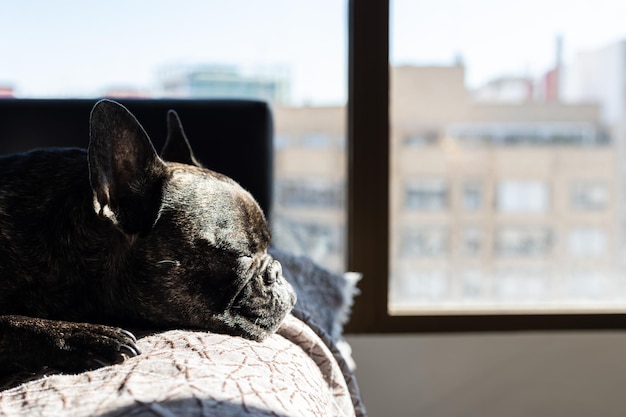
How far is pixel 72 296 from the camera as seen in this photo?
1193 millimetres

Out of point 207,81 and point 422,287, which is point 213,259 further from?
point 422,287

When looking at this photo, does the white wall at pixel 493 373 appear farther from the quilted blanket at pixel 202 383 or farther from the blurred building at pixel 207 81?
the quilted blanket at pixel 202 383

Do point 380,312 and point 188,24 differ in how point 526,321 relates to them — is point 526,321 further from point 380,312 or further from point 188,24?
point 188,24

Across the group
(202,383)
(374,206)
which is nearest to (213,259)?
(202,383)

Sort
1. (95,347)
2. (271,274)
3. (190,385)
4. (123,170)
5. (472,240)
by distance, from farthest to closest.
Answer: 1. (472,240)
2. (271,274)
3. (123,170)
4. (95,347)
5. (190,385)

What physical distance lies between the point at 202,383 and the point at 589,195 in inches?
79.3

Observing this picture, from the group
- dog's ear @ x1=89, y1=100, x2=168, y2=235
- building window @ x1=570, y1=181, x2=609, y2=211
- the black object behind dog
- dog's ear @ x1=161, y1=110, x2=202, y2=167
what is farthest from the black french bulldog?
building window @ x1=570, y1=181, x2=609, y2=211

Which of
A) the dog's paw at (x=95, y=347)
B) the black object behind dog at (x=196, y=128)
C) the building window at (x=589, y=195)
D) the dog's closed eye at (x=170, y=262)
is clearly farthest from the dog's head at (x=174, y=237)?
the building window at (x=589, y=195)

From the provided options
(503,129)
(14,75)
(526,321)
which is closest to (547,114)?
(503,129)

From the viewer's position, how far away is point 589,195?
2.56 meters

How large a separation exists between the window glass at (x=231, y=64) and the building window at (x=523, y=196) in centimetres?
59

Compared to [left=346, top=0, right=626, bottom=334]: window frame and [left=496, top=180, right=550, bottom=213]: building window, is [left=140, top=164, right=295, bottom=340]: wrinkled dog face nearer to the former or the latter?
[left=346, top=0, right=626, bottom=334]: window frame

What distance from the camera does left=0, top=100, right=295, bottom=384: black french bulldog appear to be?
1.18 meters

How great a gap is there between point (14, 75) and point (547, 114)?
6.17 feet
